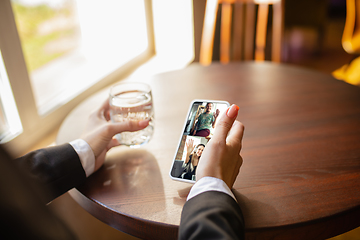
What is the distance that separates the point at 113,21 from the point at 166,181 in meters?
2.03

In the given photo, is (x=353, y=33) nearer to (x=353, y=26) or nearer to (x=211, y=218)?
(x=353, y=26)

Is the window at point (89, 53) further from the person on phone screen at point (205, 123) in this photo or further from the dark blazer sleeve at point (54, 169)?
the person on phone screen at point (205, 123)

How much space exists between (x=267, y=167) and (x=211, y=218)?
238mm

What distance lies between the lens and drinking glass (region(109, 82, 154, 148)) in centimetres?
67

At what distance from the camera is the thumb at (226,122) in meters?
0.53

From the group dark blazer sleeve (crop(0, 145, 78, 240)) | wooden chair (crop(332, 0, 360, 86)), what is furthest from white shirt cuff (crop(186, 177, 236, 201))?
wooden chair (crop(332, 0, 360, 86))

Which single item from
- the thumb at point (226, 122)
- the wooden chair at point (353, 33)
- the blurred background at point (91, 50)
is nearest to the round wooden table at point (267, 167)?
the thumb at point (226, 122)

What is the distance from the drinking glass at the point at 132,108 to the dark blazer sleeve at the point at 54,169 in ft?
0.44

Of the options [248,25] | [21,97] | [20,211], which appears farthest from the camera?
[248,25]

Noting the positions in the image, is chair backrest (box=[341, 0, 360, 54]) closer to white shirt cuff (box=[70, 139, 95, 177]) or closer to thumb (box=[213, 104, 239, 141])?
thumb (box=[213, 104, 239, 141])

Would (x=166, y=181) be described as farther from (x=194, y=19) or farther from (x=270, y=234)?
(x=194, y=19)

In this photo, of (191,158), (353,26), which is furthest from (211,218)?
(353,26)

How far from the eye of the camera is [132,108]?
0.68 m

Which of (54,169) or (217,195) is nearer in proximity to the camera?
(217,195)
